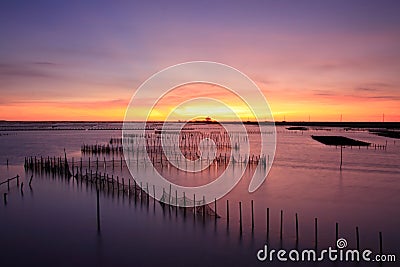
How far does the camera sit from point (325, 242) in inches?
359

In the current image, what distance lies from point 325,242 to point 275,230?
136 cm

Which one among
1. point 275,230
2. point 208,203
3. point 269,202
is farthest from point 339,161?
point 275,230

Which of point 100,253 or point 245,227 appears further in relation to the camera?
point 245,227

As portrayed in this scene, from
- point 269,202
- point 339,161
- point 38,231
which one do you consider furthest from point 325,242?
point 339,161

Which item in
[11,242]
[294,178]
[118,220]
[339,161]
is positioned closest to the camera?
[11,242]

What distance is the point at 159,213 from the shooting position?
458 inches

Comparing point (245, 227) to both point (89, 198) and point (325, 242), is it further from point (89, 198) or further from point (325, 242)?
point (89, 198)

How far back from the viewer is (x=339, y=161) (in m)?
24.8

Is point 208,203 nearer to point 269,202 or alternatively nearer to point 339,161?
point 269,202

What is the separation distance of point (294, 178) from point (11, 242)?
1311cm

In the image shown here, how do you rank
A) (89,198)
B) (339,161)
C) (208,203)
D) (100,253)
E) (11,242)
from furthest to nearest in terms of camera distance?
(339,161) < (89,198) < (208,203) < (11,242) < (100,253)

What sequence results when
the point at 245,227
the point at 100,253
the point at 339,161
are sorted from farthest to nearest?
the point at 339,161 < the point at 245,227 < the point at 100,253

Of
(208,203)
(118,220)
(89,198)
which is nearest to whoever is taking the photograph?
(118,220)

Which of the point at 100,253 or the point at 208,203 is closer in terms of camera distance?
the point at 100,253
